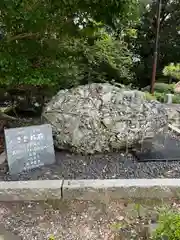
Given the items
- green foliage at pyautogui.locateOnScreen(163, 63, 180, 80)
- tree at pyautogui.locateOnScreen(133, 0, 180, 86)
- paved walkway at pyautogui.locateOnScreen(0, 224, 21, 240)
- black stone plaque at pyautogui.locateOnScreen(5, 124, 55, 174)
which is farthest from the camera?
tree at pyautogui.locateOnScreen(133, 0, 180, 86)

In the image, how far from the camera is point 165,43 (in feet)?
32.2

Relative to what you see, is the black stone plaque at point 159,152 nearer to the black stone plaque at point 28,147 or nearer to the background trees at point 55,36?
the black stone plaque at point 28,147

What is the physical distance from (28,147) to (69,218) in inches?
27.2

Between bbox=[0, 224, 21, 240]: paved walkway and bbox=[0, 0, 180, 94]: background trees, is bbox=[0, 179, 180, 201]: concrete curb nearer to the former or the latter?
bbox=[0, 224, 21, 240]: paved walkway

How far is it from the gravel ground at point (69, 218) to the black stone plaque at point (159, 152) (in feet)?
2.02

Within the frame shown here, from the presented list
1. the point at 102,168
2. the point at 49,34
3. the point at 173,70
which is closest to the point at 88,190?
the point at 102,168

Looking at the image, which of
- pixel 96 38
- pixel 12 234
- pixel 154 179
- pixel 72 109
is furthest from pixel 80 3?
pixel 12 234

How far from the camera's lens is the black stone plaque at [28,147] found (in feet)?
7.66

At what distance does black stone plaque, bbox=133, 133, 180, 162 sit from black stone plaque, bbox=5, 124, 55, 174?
2.67 feet

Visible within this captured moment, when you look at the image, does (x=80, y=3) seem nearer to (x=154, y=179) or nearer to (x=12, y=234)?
(x=154, y=179)

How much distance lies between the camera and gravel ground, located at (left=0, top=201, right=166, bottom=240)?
187 cm


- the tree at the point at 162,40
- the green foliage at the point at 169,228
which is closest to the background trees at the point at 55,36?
the green foliage at the point at 169,228

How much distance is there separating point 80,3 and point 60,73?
0.66 meters

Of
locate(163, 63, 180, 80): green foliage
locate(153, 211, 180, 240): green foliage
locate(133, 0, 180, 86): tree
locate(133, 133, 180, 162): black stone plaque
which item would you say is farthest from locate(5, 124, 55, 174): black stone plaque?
locate(133, 0, 180, 86): tree
